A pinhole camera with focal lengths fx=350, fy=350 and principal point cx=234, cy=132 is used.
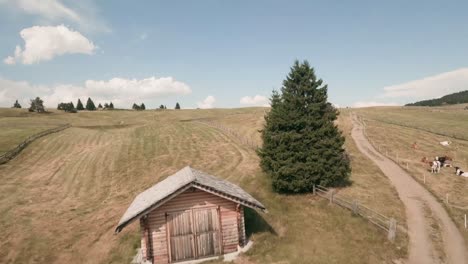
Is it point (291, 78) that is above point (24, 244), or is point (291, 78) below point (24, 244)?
above

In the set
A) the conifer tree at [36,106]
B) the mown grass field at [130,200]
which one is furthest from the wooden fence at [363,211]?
the conifer tree at [36,106]

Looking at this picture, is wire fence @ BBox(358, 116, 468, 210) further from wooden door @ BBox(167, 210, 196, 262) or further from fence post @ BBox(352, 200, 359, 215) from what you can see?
wooden door @ BBox(167, 210, 196, 262)

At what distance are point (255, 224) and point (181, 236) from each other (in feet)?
22.3

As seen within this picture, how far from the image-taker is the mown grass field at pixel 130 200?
912 inches

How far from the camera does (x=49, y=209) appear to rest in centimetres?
3547

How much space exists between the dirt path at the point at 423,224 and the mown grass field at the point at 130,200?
82 centimetres

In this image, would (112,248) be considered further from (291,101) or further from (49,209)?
(291,101)

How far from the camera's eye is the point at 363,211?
26.2m

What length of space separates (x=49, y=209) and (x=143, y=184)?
401 inches

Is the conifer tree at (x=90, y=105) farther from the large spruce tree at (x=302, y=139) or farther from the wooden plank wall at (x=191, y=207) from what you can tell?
the wooden plank wall at (x=191, y=207)

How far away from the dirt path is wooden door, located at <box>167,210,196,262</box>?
1321 centimetres

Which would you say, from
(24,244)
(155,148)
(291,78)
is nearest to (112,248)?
(24,244)

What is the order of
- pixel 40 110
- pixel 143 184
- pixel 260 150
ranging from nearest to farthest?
1. pixel 260 150
2. pixel 143 184
3. pixel 40 110

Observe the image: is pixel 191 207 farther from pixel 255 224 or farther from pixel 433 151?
→ pixel 433 151
